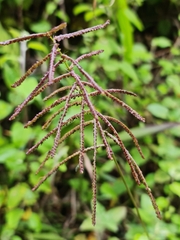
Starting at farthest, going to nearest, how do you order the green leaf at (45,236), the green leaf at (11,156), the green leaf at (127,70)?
the green leaf at (127,70), the green leaf at (45,236), the green leaf at (11,156)

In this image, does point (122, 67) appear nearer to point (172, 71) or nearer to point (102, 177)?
point (172, 71)

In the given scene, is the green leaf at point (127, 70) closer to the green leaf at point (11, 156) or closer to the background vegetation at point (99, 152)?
the background vegetation at point (99, 152)

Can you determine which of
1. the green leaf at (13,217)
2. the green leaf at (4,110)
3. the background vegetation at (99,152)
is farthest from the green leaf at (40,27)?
the green leaf at (13,217)

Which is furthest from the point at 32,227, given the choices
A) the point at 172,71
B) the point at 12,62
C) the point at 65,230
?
the point at 172,71

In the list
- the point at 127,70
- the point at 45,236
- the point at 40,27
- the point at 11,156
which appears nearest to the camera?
the point at 11,156

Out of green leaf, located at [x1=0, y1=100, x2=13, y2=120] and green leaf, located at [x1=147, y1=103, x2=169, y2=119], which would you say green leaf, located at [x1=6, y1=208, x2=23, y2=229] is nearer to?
green leaf, located at [x1=0, y1=100, x2=13, y2=120]

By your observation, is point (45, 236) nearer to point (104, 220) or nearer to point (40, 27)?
point (104, 220)

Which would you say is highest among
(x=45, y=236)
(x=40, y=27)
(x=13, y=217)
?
(x=40, y=27)

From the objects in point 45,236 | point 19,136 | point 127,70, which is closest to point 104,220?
point 45,236

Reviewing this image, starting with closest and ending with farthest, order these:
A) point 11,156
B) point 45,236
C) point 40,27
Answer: point 11,156 → point 45,236 → point 40,27
